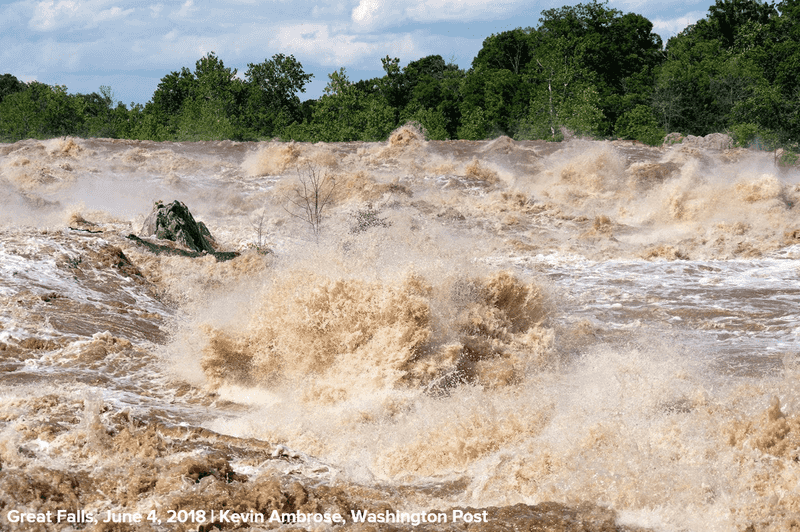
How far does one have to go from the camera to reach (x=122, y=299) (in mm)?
9711

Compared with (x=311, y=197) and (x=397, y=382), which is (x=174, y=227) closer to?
(x=311, y=197)

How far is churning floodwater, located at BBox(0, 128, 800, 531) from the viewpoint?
15.2 feet

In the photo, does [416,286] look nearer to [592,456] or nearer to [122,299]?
[592,456]

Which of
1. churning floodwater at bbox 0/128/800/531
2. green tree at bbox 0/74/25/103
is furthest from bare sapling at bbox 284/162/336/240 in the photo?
green tree at bbox 0/74/25/103

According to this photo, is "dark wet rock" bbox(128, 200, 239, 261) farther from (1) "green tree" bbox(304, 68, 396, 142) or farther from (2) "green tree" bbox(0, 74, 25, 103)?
(2) "green tree" bbox(0, 74, 25, 103)

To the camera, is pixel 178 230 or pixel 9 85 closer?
pixel 178 230

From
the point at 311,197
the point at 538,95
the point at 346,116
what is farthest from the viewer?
the point at 538,95

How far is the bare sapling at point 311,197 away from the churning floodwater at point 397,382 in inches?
65.2

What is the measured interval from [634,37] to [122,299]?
41306 millimetres

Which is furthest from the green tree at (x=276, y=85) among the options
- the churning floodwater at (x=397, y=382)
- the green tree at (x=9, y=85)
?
the churning floodwater at (x=397, y=382)

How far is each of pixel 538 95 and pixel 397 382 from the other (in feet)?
104

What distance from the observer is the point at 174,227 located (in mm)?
12461

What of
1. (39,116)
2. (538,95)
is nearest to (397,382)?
(538,95)

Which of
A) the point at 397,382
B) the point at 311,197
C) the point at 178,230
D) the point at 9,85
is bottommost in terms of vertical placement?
the point at 397,382
